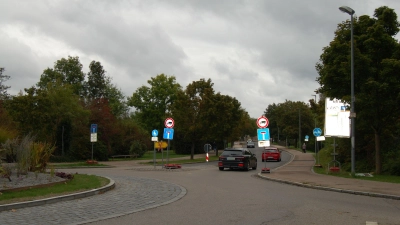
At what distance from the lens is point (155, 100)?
7581 cm

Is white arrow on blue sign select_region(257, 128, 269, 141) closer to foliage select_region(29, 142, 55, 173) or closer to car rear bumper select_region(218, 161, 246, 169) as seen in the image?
car rear bumper select_region(218, 161, 246, 169)

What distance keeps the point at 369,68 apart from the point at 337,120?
531 centimetres

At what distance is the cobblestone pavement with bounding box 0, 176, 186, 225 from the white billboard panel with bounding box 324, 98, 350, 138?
45.0 ft

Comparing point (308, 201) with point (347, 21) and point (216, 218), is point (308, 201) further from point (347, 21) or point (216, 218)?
point (347, 21)

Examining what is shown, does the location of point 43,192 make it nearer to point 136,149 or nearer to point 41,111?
point 41,111

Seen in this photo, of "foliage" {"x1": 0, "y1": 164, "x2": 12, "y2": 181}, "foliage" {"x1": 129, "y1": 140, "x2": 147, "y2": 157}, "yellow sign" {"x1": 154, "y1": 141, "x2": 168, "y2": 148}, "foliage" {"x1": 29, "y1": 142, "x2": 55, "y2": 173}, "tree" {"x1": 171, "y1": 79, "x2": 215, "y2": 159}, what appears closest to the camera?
"foliage" {"x1": 0, "y1": 164, "x2": 12, "y2": 181}

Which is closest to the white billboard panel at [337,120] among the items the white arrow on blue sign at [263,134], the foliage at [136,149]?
the white arrow on blue sign at [263,134]

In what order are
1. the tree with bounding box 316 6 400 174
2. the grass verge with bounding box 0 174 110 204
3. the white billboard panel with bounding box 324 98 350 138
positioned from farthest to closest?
the white billboard panel with bounding box 324 98 350 138, the tree with bounding box 316 6 400 174, the grass verge with bounding box 0 174 110 204

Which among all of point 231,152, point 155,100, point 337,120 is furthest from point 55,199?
point 155,100

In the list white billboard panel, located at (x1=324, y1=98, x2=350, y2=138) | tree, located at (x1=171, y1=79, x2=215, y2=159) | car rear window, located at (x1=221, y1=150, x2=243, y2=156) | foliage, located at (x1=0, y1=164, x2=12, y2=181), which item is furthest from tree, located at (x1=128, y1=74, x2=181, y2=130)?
foliage, located at (x1=0, y1=164, x2=12, y2=181)

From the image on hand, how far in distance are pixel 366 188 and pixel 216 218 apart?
8.10m

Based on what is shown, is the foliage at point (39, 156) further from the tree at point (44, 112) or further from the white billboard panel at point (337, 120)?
the tree at point (44, 112)

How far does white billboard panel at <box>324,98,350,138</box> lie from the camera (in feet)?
82.7

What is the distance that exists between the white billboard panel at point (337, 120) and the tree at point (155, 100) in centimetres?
5001
